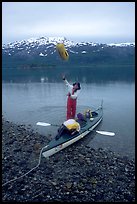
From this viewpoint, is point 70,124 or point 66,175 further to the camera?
point 70,124

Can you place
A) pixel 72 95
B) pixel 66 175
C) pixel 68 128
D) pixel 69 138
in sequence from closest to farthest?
1. pixel 66 175
2. pixel 69 138
3. pixel 68 128
4. pixel 72 95

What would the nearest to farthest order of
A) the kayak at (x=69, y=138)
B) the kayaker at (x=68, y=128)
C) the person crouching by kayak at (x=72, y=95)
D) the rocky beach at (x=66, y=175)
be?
1. the rocky beach at (x=66, y=175)
2. the kayak at (x=69, y=138)
3. the kayaker at (x=68, y=128)
4. the person crouching by kayak at (x=72, y=95)

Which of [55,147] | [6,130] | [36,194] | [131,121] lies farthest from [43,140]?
[131,121]

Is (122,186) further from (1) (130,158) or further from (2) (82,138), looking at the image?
(2) (82,138)

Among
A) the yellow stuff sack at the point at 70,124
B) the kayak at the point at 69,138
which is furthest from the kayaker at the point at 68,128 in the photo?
the kayak at the point at 69,138

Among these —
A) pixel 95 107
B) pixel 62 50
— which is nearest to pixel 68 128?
pixel 62 50

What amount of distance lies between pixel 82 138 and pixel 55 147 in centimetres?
324

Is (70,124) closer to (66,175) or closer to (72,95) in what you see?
(72,95)

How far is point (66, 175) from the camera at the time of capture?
10539 mm

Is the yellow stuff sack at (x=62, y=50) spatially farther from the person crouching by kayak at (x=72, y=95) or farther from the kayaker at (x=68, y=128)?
the kayaker at (x=68, y=128)

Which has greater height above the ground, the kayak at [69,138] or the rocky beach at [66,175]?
the kayak at [69,138]

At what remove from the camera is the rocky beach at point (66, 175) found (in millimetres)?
9141

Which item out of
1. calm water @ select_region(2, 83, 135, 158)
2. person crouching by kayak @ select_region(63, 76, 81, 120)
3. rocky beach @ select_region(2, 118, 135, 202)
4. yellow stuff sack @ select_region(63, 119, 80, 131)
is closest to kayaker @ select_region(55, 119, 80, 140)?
yellow stuff sack @ select_region(63, 119, 80, 131)

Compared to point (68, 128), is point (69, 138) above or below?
below
